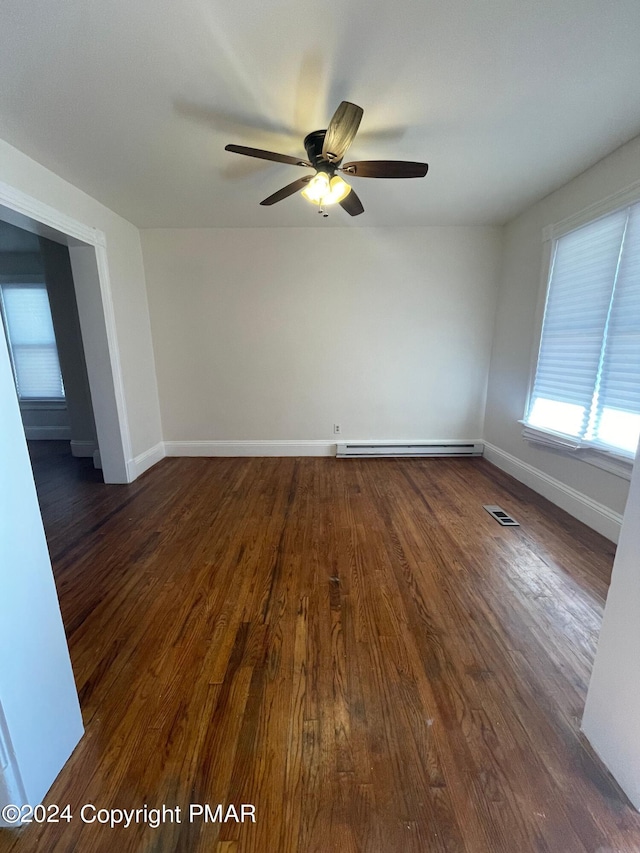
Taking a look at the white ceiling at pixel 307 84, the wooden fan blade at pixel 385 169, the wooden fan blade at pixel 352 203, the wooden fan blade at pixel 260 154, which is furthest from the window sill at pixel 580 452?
the wooden fan blade at pixel 260 154

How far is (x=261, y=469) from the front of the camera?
11.5ft

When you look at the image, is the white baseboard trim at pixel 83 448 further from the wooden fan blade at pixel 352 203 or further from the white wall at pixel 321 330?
the wooden fan blade at pixel 352 203

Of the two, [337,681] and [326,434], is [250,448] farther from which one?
[337,681]

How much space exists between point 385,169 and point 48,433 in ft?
17.9

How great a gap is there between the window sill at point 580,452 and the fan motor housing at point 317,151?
2.57 metres

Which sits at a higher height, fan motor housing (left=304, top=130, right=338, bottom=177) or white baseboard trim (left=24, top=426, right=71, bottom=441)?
fan motor housing (left=304, top=130, right=338, bottom=177)

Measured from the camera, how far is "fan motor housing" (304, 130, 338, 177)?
1.83 meters

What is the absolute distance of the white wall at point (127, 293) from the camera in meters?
2.34

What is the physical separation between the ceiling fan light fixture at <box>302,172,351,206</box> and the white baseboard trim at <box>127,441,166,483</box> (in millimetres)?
2871

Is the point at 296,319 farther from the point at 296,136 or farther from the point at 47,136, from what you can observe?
the point at 47,136

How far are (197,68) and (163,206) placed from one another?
168cm

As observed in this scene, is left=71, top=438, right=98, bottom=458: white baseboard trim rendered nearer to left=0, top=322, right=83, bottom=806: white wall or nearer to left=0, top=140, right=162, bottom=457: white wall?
left=0, top=140, right=162, bottom=457: white wall

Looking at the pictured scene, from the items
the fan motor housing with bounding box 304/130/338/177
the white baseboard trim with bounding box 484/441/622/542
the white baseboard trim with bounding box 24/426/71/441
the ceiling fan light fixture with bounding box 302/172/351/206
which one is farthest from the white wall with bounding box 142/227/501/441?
the white baseboard trim with bounding box 24/426/71/441

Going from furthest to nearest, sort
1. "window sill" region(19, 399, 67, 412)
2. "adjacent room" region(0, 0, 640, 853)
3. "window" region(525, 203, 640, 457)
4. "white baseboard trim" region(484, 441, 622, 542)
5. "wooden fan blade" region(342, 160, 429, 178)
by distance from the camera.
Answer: "window sill" region(19, 399, 67, 412)
"white baseboard trim" region(484, 441, 622, 542)
"window" region(525, 203, 640, 457)
"wooden fan blade" region(342, 160, 429, 178)
"adjacent room" region(0, 0, 640, 853)
